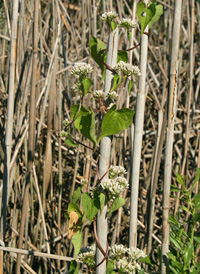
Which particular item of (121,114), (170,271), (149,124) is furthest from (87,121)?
(149,124)

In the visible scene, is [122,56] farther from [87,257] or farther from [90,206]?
[87,257]

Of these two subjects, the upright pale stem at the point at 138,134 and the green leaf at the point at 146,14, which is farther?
the upright pale stem at the point at 138,134

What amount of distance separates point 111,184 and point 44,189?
858 millimetres

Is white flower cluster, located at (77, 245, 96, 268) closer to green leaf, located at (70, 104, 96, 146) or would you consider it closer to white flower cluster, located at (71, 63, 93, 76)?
green leaf, located at (70, 104, 96, 146)

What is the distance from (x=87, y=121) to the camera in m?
0.62

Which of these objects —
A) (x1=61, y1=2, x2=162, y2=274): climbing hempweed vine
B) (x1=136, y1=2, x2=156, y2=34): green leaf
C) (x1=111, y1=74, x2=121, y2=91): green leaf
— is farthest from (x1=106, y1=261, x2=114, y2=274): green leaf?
(x1=136, y1=2, x2=156, y2=34): green leaf

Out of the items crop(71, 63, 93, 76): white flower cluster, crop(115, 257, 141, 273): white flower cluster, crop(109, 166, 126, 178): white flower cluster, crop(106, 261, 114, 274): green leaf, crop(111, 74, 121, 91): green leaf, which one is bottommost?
crop(106, 261, 114, 274): green leaf

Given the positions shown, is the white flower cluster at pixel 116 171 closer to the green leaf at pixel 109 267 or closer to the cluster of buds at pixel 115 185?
the cluster of buds at pixel 115 185

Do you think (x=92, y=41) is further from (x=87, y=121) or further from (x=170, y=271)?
(x=170, y=271)

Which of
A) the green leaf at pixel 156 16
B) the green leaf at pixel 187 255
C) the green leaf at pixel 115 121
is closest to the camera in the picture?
the green leaf at pixel 115 121

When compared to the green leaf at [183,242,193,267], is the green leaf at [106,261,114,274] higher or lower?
higher

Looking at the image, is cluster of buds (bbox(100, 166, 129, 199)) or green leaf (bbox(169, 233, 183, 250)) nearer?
cluster of buds (bbox(100, 166, 129, 199))

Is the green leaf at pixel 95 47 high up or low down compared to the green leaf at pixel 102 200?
up

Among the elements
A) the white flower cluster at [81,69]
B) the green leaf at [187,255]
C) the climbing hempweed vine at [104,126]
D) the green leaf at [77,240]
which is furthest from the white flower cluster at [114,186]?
the green leaf at [187,255]
